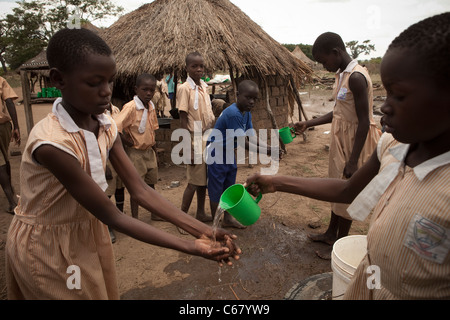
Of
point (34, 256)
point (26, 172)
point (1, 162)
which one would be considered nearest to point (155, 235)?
point (34, 256)

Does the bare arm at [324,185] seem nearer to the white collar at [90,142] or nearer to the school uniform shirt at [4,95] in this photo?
the white collar at [90,142]

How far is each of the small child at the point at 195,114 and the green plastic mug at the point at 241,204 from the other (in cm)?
179

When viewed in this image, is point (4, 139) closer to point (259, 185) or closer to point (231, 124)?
point (231, 124)

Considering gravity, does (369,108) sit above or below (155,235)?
above

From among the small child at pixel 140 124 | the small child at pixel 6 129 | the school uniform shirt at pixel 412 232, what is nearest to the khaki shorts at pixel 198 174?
the small child at pixel 140 124

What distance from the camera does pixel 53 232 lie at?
144cm

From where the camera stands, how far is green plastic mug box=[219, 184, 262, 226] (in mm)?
2000

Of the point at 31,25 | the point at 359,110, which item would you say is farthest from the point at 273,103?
the point at 31,25

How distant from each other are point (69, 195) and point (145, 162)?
260cm

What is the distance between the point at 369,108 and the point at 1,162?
4817mm

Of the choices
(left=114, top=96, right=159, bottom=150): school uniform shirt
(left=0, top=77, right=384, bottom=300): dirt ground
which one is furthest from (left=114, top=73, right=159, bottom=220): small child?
(left=0, top=77, right=384, bottom=300): dirt ground
